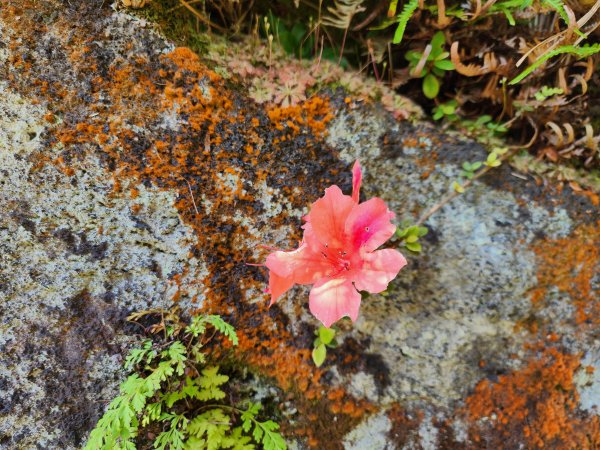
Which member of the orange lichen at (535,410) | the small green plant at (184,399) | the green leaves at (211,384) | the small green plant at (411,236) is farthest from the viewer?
the orange lichen at (535,410)

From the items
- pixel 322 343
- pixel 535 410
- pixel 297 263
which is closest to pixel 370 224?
pixel 297 263

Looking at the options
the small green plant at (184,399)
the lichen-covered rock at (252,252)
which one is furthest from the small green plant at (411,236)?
the small green plant at (184,399)

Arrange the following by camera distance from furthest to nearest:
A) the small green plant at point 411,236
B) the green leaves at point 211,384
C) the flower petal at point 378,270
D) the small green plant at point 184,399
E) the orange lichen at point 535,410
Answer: the orange lichen at point 535,410 < the small green plant at point 411,236 < the green leaves at point 211,384 < the small green plant at point 184,399 < the flower petal at point 378,270

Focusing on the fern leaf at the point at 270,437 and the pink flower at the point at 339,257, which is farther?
the fern leaf at the point at 270,437

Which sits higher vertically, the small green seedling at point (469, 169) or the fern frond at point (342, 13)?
the fern frond at point (342, 13)

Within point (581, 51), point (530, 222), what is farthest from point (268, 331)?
point (581, 51)

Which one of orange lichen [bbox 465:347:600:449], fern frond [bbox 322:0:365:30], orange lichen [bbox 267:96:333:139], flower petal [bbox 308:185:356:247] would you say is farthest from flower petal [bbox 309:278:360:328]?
fern frond [bbox 322:0:365:30]

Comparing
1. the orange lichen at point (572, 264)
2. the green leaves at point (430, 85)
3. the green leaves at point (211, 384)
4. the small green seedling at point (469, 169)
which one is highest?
the green leaves at point (430, 85)

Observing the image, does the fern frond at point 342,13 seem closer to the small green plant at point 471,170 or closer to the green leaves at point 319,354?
the small green plant at point 471,170
